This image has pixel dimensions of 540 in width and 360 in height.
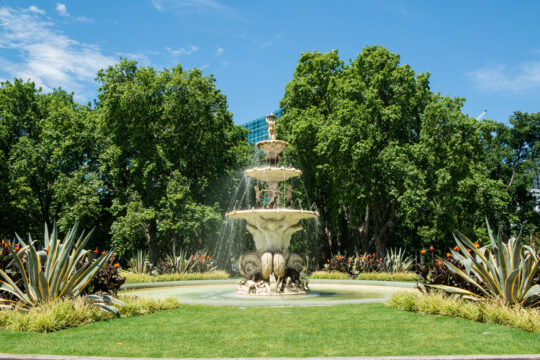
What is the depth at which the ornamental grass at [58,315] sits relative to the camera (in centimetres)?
708

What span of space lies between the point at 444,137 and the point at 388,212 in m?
6.88

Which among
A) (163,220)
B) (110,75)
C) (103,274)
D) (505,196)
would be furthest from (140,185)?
(505,196)

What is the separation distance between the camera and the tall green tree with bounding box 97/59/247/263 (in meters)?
27.5

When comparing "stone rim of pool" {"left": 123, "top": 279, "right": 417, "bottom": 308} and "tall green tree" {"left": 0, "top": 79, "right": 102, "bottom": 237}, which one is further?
"tall green tree" {"left": 0, "top": 79, "right": 102, "bottom": 237}

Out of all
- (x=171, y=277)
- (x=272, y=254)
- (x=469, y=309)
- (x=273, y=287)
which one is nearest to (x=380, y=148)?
(x=171, y=277)

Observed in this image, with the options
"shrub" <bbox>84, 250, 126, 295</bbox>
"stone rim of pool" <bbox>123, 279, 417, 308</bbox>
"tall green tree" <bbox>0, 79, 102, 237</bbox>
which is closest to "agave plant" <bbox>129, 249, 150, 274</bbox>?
"tall green tree" <bbox>0, 79, 102, 237</bbox>

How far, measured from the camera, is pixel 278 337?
6.61 meters

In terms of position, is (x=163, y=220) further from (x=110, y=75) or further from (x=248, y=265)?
(x=248, y=265)

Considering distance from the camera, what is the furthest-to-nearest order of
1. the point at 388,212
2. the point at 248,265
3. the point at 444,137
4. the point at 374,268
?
the point at 388,212 < the point at 444,137 < the point at 374,268 < the point at 248,265

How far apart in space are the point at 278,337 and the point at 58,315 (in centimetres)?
358

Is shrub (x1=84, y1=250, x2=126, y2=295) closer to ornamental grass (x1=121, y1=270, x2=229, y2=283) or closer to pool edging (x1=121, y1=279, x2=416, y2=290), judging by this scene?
pool edging (x1=121, y1=279, x2=416, y2=290)

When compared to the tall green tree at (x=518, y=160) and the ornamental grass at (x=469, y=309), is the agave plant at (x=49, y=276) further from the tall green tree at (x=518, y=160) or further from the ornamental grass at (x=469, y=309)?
the tall green tree at (x=518, y=160)

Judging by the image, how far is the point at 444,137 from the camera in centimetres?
2653

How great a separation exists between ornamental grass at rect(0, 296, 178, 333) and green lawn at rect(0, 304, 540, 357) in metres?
0.26
